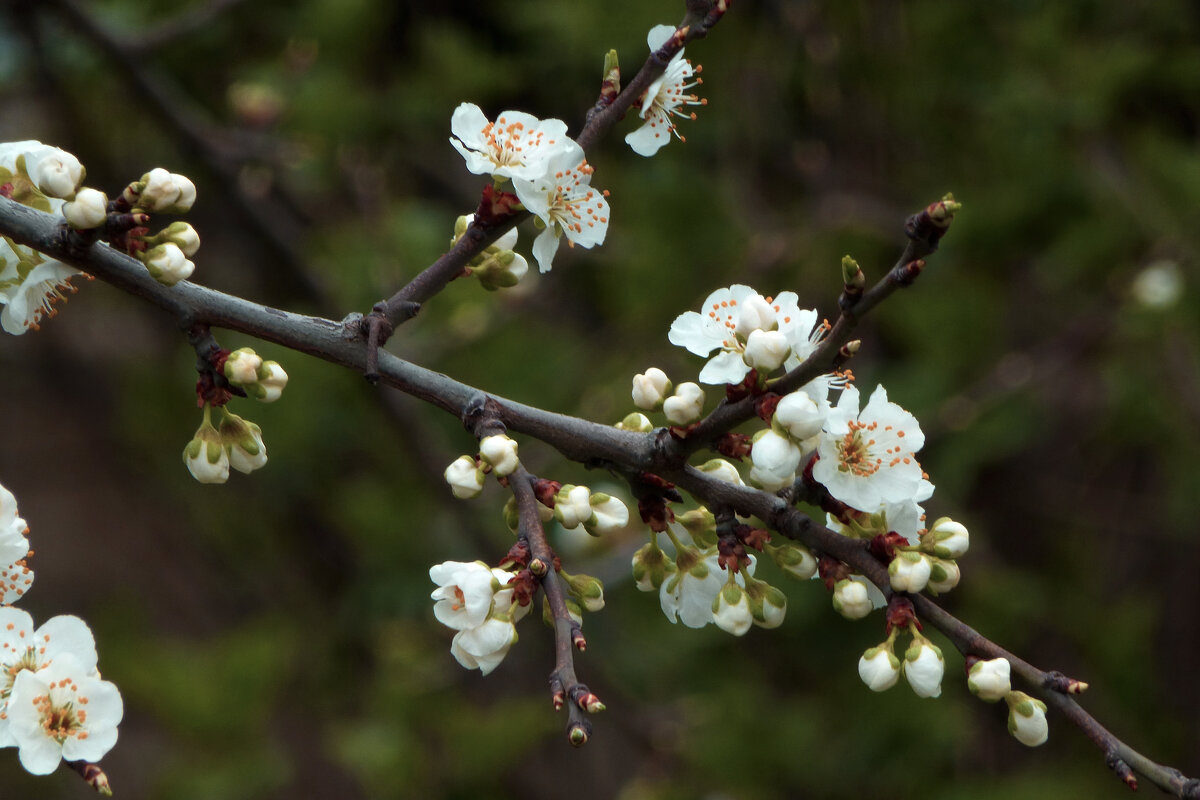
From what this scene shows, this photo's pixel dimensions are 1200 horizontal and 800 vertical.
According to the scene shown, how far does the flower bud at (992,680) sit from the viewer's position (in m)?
1.01

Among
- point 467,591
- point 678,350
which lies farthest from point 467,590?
point 678,350

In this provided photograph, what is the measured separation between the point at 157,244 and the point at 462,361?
187 centimetres

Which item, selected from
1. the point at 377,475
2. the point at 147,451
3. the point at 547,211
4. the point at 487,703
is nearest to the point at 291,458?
the point at 377,475

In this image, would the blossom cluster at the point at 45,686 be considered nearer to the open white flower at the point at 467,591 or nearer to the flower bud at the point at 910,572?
the open white flower at the point at 467,591

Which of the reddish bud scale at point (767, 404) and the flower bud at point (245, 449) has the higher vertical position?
the flower bud at point (245, 449)

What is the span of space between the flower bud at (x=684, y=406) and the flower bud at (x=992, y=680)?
0.38m

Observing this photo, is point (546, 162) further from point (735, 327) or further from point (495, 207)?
point (735, 327)

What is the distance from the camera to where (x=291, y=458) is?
3029mm

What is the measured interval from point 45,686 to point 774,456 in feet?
2.71

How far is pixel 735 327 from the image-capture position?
3.94 feet

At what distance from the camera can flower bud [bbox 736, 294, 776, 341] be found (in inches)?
43.8

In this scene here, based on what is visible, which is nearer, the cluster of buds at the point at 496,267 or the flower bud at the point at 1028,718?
the flower bud at the point at 1028,718

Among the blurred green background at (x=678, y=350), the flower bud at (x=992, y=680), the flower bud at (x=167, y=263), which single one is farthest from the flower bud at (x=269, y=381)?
the blurred green background at (x=678, y=350)

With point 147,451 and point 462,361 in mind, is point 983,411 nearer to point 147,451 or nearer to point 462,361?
point 462,361
